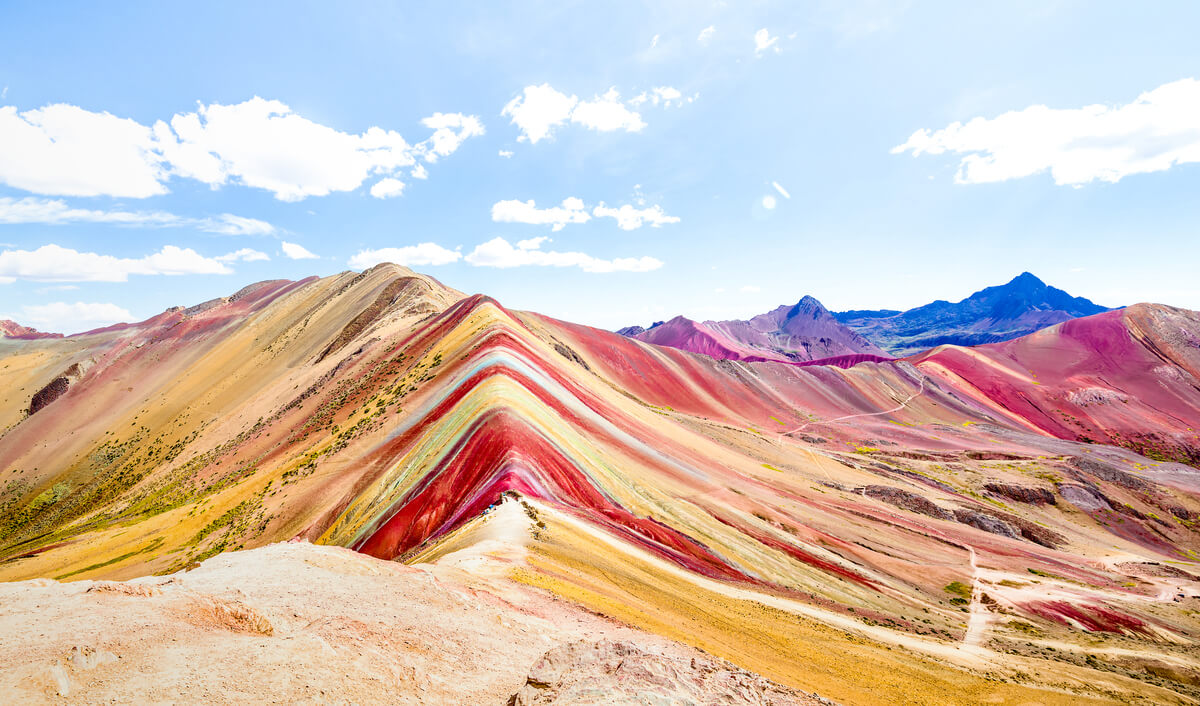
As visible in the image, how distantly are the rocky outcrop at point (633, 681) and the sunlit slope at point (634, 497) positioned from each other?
15.4 feet

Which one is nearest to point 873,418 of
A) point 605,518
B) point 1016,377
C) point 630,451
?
point 1016,377

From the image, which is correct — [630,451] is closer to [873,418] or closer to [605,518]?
[605,518]

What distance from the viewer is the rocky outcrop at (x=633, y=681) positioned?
7.72 meters

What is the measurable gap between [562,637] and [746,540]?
18818 millimetres

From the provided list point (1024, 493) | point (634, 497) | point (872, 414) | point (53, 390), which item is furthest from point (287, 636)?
Answer: point (53, 390)

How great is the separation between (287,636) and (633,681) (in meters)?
6.64

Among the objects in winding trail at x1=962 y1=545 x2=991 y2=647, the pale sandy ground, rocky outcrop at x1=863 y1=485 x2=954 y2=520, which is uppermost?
the pale sandy ground

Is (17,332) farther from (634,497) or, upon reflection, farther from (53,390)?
(634,497)

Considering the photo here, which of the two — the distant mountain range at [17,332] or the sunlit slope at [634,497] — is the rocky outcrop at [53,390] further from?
the distant mountain range at [17,332]

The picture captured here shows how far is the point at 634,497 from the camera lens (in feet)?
90.7

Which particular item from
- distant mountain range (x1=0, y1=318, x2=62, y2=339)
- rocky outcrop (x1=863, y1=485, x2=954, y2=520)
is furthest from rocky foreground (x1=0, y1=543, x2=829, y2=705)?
distant mountain range (x1=0, y1=318, x2=62, y2=339)

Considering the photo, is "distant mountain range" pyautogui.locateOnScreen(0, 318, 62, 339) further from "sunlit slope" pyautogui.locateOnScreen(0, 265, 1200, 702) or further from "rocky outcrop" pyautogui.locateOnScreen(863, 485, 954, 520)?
"rocky outcrop" pyautogui.locateOnScreen(863, 485, 954, 520)

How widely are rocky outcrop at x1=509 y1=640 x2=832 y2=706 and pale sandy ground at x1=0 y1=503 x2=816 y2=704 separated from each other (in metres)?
0.35

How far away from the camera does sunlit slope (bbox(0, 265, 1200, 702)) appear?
19.8m
